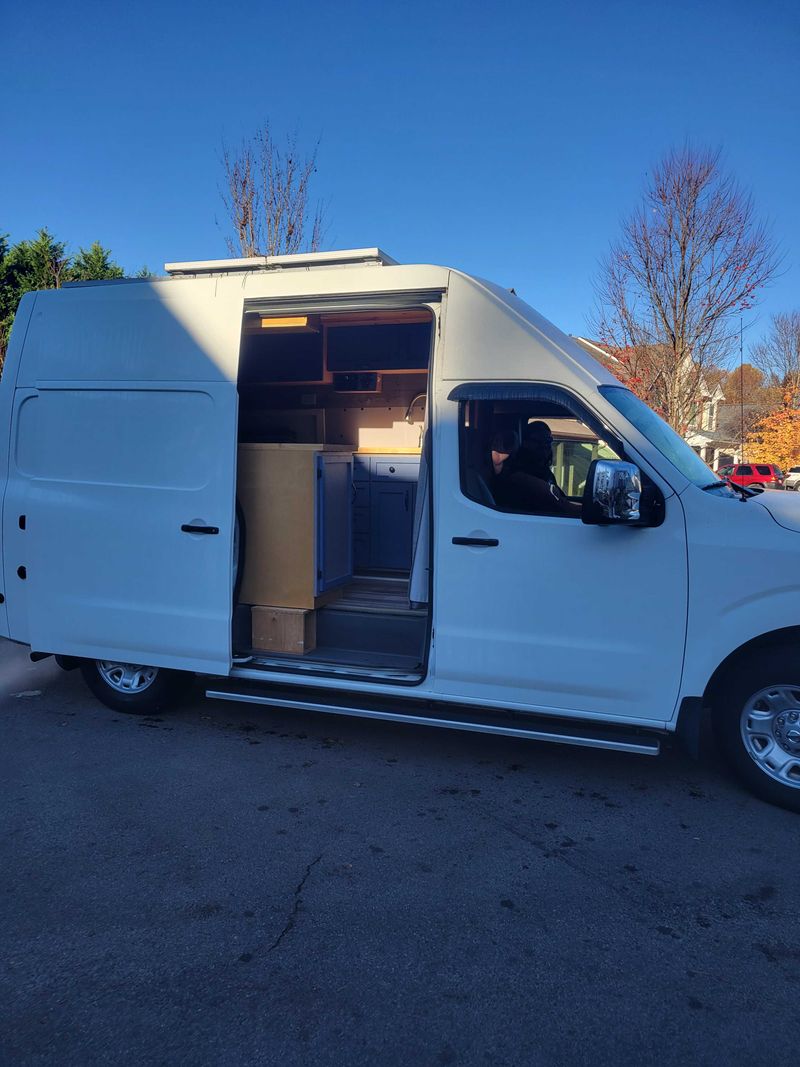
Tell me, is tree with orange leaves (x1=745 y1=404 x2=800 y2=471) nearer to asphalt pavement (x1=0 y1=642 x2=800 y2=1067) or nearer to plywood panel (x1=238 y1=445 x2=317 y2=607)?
asphalt pavement (x1=0 y1=642 x2=800 y2=1067)

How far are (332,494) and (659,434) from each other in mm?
2391

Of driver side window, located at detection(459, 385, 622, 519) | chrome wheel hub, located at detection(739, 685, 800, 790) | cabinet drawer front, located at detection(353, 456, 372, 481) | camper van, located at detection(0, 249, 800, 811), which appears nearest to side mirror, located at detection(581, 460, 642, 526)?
camper van, located at detection(0, 249, 800, 811)

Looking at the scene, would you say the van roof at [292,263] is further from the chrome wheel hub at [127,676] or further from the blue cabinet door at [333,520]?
the chrome wheel hub at [127,676]

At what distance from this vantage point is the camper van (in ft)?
13.3

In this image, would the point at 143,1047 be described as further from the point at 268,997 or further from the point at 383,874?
the point at 383,874

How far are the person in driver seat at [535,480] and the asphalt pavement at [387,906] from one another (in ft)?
5.16

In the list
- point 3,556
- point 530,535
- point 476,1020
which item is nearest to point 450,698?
point 530,535

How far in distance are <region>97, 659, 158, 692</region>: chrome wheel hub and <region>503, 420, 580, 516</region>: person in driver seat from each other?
2.76 m

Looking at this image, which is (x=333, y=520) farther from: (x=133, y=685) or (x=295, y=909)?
(x=295, y=909)

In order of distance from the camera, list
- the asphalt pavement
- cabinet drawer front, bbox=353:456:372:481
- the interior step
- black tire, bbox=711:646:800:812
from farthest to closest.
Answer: cabinet drawer front, bbox=353:456:372:481
the interior step
black tire, bbox=711:646:800:812
the asphalt pavement

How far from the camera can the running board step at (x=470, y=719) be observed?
13.8 ft

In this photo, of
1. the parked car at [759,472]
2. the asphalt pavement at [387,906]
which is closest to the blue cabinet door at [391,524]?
the asphalt pavement at [387,906]

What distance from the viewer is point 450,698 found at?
177 inches

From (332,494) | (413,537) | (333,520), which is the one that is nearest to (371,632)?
(413,537)
